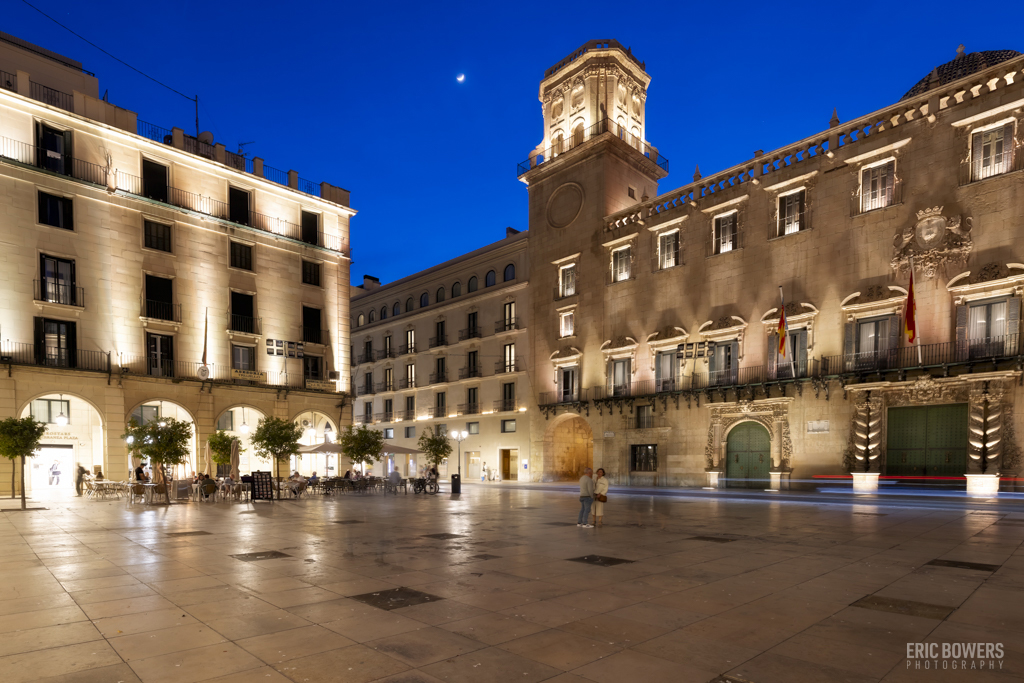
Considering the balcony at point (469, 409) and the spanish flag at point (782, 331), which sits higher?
the spanish flag at point (782, 331)

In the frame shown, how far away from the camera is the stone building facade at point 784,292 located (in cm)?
2352

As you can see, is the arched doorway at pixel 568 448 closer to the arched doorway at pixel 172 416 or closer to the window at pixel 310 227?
the window at pixel 310 227

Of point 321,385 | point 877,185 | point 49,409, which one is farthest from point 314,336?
point 877,185

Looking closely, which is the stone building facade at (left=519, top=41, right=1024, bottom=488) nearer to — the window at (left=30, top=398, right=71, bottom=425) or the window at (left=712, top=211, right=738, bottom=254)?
the window at (left=712, top=211, right=738, bottom=254)

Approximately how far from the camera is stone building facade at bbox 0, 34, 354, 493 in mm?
25677

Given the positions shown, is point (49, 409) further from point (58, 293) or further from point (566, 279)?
point (566, 279)

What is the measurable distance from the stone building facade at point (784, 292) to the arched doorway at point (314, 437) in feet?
43.1

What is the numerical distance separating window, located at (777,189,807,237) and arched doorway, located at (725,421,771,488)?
964 cm

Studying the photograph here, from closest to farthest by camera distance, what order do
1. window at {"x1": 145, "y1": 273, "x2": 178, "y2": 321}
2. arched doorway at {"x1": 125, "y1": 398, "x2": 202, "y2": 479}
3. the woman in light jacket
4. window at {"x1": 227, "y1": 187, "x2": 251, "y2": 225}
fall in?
the woman in light jacket, arched doorway at {"x1": 125, "y1": 398, "x2": 202, "y2": 479}, window at {"x1": 145, "y1": 273, "x2": 178, "y2": 321}, window at {"x1": 227, "y1": 187, "x2": 251, "y2": 225}

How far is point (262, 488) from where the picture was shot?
74.5ft

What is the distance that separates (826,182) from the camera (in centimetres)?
2812

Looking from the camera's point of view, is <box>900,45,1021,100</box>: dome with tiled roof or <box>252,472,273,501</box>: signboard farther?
<box>900,45,1021,100</box>: dome with tiled roof

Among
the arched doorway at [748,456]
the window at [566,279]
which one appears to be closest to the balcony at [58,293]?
the window at [566,279]

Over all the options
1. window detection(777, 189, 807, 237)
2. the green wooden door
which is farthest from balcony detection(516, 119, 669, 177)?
the green wooden door
